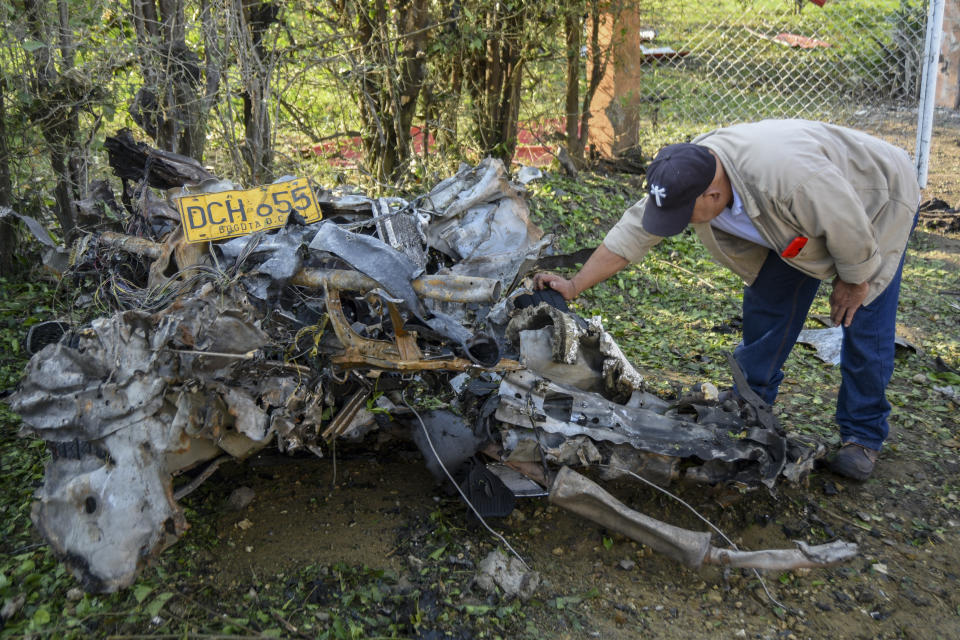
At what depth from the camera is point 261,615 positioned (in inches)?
104

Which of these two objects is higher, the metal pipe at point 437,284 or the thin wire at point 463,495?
the metal pipe at point 437,284

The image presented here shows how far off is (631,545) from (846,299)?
1502 mm

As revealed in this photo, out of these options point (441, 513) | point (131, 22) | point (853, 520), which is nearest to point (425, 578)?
point (441, 513)

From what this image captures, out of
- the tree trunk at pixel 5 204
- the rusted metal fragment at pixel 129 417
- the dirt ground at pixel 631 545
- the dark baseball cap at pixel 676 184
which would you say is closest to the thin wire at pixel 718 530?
the dirt ground at pixel 631 545

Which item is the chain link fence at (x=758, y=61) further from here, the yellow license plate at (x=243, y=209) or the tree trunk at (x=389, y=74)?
the yellow license plate at (x=243, y=209)

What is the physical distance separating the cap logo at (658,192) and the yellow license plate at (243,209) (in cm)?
160

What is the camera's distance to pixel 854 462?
3600 mm

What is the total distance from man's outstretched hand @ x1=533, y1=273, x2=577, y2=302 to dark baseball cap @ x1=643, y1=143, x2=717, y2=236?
56 centimetres

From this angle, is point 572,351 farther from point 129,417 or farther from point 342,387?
point 129,417

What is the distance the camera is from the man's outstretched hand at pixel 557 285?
3.46m

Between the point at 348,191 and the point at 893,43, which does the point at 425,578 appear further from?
the point at 893,43

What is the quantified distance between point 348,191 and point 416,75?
340 centimetres

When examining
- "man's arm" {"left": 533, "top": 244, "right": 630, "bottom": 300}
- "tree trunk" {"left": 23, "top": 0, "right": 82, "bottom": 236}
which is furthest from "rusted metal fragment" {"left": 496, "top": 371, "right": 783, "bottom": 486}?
"tree trunk" {"left": 23, "top": 0, "right": 82, "bottom": 236}

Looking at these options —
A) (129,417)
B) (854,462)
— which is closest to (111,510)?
(129,417)
